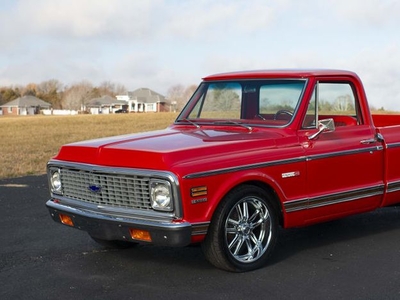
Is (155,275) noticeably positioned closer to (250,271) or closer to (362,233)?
(250,271)

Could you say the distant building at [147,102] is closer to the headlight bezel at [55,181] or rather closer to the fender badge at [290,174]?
the headlight bezel at [55,181]

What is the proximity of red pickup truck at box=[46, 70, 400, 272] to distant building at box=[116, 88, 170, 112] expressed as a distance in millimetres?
100239

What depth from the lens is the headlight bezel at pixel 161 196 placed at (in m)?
4.88

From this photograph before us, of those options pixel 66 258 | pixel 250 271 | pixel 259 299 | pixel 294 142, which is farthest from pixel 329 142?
pixel 66 258

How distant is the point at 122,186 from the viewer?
202 inches

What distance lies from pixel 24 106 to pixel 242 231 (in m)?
111

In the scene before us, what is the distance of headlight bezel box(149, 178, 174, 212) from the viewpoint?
4.88m

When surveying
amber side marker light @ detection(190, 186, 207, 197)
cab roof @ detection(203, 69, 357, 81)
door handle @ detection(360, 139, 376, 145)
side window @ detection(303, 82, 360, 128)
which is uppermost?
cab roof @ detection(203, 69, 357, 81)

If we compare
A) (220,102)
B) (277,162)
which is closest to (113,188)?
(277,162)

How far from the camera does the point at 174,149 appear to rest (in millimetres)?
5098

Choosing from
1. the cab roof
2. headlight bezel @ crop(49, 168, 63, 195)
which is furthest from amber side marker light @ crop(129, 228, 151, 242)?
the cab roof

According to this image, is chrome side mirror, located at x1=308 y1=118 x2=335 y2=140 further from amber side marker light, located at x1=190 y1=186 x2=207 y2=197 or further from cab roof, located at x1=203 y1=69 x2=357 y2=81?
amber side marker light, located at x1=190 y1=186 x2=207 y2=197

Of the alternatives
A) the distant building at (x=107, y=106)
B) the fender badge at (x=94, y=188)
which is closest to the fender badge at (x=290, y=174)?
the fender badge at (x=94, y=188)

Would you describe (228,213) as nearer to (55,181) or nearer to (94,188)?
(94,188)
